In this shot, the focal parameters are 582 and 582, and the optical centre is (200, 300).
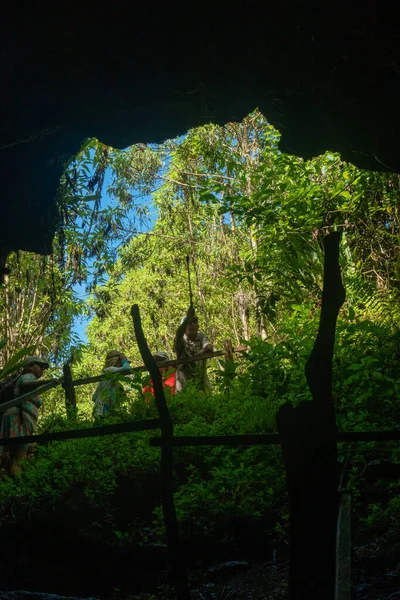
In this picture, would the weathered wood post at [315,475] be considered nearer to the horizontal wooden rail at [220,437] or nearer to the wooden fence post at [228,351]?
the horizontal wooden rail at [220,437]

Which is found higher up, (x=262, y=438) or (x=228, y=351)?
(x=228, y=351)

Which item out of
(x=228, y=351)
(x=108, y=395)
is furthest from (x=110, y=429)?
(x=228, y=351)

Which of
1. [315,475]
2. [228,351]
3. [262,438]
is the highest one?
[228,351]

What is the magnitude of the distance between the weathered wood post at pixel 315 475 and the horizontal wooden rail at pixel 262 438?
0.92 feet

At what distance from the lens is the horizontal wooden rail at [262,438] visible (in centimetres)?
334

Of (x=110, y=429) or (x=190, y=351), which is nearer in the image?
(x=110, y=429)

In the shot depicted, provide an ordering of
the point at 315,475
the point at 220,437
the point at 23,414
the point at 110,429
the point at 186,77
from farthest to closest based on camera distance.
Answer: the point at 23,414 < the point at 186,77 < the point at 110,429 < the point at 220,437 < the point at 315,475

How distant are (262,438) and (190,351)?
774cm

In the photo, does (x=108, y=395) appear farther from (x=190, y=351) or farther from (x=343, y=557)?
(x=343, y=557)

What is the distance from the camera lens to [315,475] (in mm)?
2686

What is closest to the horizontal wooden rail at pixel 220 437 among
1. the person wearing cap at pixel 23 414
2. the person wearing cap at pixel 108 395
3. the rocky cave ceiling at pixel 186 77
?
the rocky cave ceiling at pixel 186 77

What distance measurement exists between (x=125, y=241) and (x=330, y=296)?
17099mm

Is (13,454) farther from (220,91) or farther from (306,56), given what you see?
(306,56)

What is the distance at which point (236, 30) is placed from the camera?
247 inches
